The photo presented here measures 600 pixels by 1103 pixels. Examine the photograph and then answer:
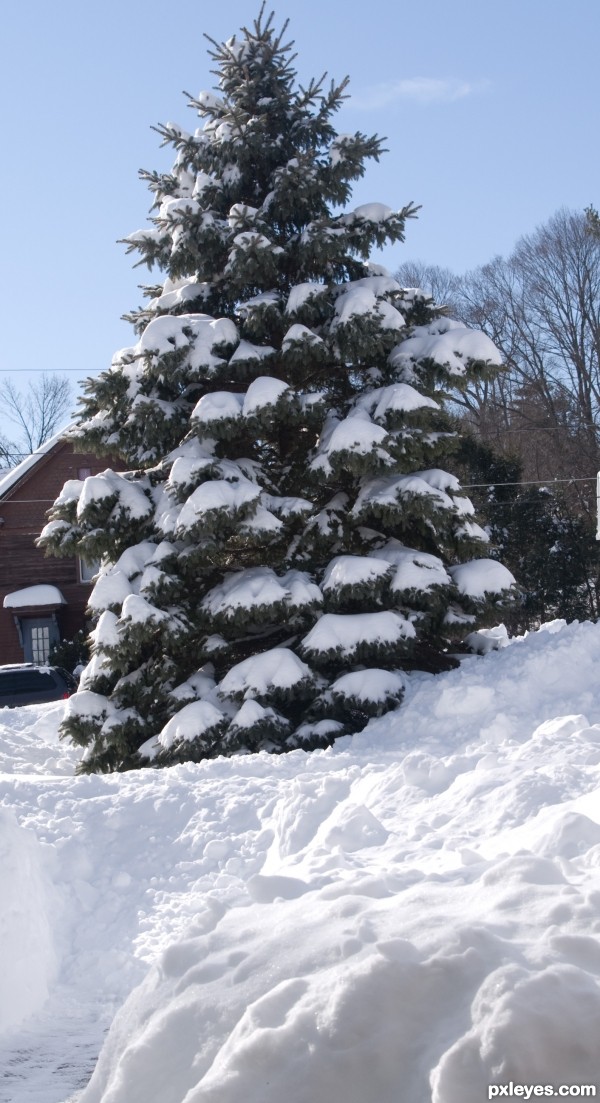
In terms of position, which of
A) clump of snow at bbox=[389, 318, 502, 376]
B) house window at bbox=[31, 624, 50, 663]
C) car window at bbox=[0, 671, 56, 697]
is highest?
clump of snow at bbox=[389, 318, 502, 376]

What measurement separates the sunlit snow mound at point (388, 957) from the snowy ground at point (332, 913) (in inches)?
0.4

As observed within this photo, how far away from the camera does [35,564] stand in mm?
30125

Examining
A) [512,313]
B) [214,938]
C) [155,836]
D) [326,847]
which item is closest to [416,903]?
[214,938]

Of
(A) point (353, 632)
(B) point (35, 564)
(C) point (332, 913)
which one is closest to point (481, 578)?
(A) point (353, 632)

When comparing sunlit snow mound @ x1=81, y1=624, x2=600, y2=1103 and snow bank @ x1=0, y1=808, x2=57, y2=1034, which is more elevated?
sunlit snow mound @ x1=81, y1=624, x2=600, y2=1103

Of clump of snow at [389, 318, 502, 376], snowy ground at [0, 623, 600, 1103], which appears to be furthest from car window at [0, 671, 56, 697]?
snowy ground at [0, 623, 600, 1103]

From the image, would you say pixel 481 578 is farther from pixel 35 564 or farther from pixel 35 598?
pixel 35 564

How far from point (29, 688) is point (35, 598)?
30.2 ft

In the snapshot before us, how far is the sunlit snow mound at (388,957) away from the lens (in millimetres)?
3367

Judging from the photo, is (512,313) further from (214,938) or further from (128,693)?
(214,938)

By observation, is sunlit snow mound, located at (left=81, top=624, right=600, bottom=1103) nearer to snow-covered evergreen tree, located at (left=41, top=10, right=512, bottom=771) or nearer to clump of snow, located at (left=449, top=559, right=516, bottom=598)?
snow-covered evergreen tree, located at (left=41, top=10, right=512, bottom=771)

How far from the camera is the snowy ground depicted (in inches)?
136

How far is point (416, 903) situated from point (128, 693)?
776 centimetres

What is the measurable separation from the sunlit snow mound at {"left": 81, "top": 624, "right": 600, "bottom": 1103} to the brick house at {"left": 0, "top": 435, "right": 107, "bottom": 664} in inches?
903
